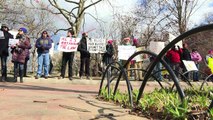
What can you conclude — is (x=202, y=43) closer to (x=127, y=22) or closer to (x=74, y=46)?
(x=127, y=22)

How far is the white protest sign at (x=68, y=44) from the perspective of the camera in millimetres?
14344

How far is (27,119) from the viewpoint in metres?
3.94

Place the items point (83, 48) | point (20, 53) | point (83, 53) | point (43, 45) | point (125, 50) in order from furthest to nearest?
1. point (125, 50)
2. point (83, 53)
3. point (83, 48)
4. point (43, 45)
5. point (20, 53)

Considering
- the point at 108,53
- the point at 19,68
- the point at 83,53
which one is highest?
the point at 108,53

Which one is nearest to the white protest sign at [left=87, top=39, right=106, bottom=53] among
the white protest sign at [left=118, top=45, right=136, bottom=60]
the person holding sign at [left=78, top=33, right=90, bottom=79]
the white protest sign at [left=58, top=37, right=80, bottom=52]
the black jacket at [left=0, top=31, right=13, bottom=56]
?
the white protest sign at [left=118, top=45, right=136, bottom=60]

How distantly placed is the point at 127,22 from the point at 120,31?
118 centimetres

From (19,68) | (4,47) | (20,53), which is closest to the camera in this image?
(19,68)

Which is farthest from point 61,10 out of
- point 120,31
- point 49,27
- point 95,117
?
point 49,27

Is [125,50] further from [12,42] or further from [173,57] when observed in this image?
[12,42]

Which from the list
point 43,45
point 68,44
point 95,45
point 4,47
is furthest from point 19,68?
point 95,45

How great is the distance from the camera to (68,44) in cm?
1448

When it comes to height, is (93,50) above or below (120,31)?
below

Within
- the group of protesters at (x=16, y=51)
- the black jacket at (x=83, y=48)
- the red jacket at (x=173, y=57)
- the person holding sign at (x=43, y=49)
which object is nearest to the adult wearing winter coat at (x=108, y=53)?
the black jacket at (x=83, y=48)

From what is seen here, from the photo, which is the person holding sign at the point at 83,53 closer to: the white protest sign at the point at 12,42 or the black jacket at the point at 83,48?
the black jacket at the point at 83,48
